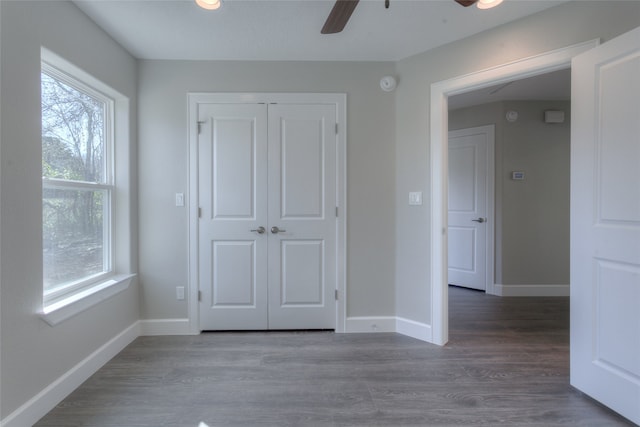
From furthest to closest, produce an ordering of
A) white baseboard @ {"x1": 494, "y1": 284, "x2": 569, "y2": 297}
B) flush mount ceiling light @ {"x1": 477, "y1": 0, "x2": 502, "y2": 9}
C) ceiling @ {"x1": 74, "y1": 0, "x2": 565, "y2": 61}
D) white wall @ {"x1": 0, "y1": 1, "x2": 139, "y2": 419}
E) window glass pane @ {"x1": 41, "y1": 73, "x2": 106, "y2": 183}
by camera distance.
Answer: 1. white baseboard @ {"x1": 494, "y1": 284, "x2": 569, "y2": 297}
2. ceiling @ {"x1": 74, "y1": 0, "x2": 565, "y2": 61}
3. window glass pane @ {"x1": 41, "y1": 73, "x2": 106, "y2": 183}
4. flush mount ceiling light @ {"x1": 477, "y1": 0, "x2": 502, "y2": 9}
5. white wall @ {"x1": 0, "y1": 1, "x2": 139, "y2": 419}

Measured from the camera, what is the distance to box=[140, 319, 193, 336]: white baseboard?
104 inches

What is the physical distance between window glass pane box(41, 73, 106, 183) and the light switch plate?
8.14 feet

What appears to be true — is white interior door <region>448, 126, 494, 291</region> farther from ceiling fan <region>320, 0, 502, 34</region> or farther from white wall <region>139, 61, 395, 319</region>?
ceiling fan <region>320, 0, 502, 34</region>

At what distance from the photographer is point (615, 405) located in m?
1.63

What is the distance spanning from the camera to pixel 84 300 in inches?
76.7

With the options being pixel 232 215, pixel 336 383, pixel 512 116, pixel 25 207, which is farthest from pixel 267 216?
pixel 512 116

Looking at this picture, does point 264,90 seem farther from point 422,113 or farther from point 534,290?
point 534,290

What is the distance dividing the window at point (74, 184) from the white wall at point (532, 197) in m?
4.15

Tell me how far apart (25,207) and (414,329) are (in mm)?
2733

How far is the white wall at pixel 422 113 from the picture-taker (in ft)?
6.79

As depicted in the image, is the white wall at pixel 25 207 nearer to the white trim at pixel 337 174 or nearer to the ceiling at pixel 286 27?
the ceiling at pixel 286 27

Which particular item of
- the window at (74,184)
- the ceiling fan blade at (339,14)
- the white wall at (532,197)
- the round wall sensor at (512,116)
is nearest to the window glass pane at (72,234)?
the window at (74,184)

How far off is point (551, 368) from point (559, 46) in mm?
2137

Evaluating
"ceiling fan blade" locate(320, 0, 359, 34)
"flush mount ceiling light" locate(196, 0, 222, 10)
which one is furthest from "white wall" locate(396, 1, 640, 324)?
"flush mount ceiling light" locate(196, 0, 222, 10)
